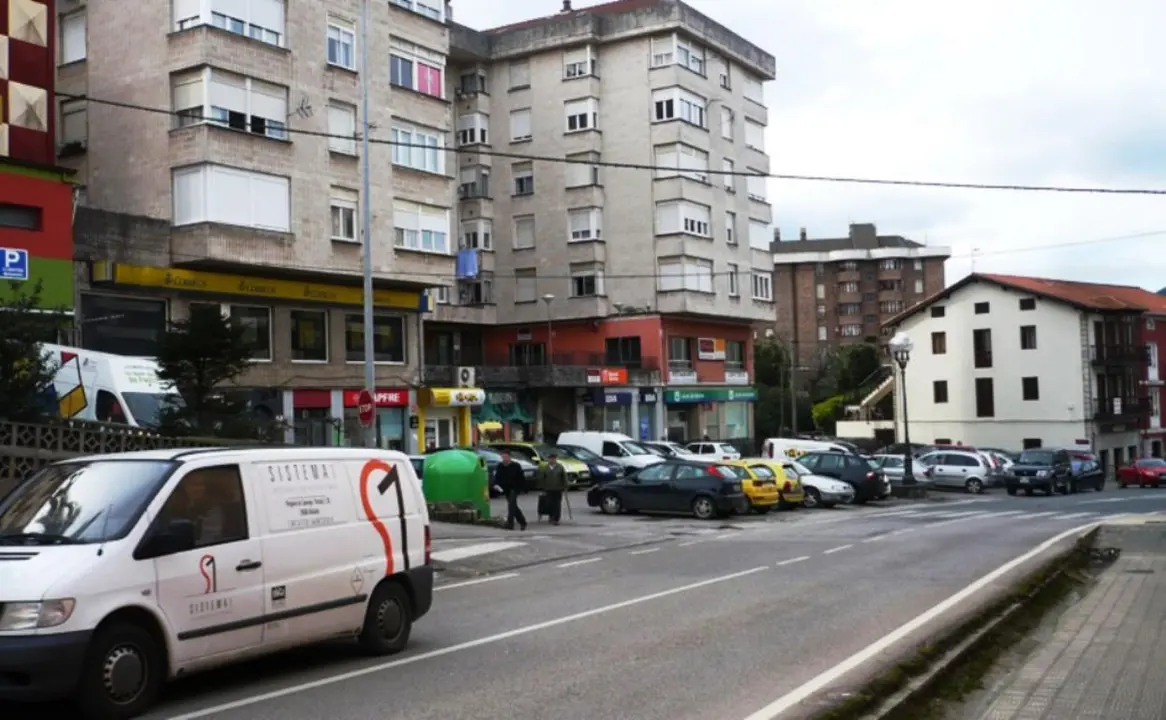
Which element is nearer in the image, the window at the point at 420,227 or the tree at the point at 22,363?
the tree at the point at 22,363

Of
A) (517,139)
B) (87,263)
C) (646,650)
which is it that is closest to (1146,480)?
(517,139)

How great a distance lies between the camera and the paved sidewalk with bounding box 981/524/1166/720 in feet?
25.8

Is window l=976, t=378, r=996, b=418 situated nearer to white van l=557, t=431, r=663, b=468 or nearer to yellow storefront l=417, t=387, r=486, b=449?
white van l=557, t=431, r=663, b=468

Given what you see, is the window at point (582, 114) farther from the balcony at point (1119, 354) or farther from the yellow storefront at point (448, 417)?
the balcony at point (1119, 354)

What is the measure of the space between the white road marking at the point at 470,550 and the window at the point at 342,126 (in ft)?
68.3

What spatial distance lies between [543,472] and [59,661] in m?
19.0

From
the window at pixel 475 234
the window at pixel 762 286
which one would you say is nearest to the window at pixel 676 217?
the window at pixel 762 286

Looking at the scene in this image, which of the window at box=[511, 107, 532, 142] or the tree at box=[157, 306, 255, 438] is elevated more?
the window at box=[511, 107, 532, 142]

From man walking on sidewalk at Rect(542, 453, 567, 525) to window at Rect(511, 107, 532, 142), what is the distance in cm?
3611

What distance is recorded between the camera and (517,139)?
59.4 meters

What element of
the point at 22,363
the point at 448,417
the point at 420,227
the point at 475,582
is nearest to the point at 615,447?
the point at 448,417

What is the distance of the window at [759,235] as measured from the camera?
63250 mm

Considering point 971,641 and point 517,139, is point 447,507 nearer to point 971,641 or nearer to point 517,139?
point 971,641

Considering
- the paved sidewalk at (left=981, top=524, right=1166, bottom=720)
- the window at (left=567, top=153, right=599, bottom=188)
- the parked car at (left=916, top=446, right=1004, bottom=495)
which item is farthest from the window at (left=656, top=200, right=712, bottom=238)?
the paved sidewalk at (left=981, top=524, right=1166, bottom=720)
